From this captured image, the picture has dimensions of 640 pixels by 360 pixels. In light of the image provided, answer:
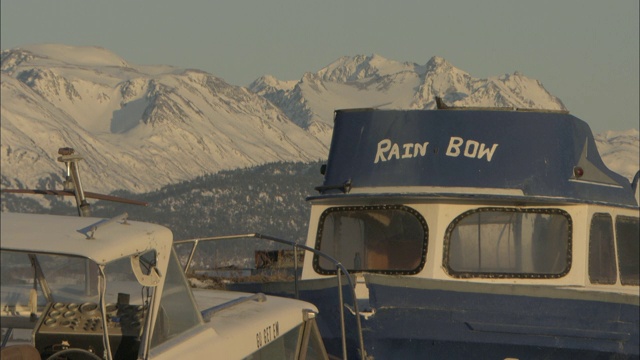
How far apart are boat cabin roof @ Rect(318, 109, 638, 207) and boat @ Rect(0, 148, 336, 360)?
6876 millimetres

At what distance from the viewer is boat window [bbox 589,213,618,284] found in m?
17.8

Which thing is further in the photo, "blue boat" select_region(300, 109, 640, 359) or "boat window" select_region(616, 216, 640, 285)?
"boat window" select_region(616, 216, 640, 285)

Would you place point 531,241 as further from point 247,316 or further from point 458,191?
point 247,316

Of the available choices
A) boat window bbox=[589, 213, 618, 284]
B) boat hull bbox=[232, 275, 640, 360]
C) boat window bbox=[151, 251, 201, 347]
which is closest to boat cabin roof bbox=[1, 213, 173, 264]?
boat window bbox=[151, 251, 201, 347]

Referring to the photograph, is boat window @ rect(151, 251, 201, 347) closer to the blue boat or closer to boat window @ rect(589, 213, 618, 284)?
the blue boat

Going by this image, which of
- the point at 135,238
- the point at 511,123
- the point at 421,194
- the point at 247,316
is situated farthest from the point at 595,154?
the point at 135,238

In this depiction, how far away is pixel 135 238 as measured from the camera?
8.68 m

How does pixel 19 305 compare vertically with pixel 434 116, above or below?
below

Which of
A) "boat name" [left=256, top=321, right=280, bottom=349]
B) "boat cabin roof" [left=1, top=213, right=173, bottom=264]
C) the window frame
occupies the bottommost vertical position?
"boat name" [left=256, top=321, right=280, bottom=349]

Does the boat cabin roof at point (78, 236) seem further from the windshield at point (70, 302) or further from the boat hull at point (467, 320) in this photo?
the boat hull at point (467, 320)

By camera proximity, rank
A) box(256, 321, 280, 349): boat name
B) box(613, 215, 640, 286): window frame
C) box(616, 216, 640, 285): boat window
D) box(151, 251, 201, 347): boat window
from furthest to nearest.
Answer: box(616, 216, 640, 285): boat window < box(613, 215, 640, 286): window frame < box(256, 321, 280, 349): boat name < box(151, 251, 201, 347): boat window

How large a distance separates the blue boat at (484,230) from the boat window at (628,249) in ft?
0.12

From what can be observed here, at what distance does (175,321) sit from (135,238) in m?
0.87

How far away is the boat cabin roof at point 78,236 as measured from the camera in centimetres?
812
